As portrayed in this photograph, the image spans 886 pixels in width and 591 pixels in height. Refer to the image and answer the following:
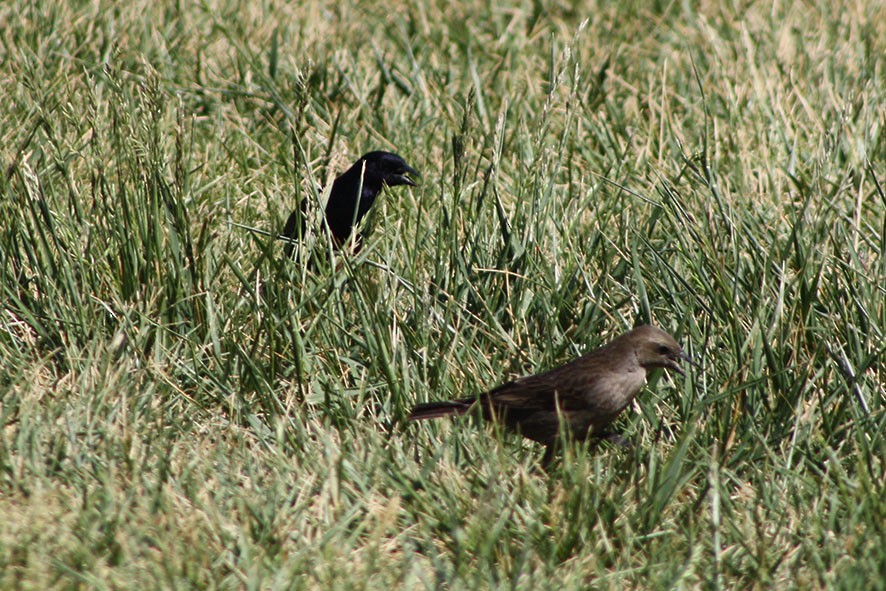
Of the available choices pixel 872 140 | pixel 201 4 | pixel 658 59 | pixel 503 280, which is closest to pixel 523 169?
pixel 503 280

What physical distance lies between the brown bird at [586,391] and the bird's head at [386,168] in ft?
5.11

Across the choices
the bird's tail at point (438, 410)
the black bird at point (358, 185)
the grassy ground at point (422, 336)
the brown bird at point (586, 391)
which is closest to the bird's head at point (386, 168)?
the black bird at point (358, 185)

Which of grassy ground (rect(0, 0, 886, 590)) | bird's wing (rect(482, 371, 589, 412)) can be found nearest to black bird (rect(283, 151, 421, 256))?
grassy ground (rect(0, 0, 886, 590))

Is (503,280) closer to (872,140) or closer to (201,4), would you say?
(872,140)

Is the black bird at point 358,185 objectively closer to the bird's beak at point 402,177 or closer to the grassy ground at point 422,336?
the bird's beak at point 402,177

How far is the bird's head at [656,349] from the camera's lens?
3680mm

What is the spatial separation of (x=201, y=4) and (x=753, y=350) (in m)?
4.05

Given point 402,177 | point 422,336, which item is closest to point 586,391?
point 422,336

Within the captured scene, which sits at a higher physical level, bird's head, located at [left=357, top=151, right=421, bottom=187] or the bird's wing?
bird's head, located at [left=357, top=151, right=421, bottom=187]

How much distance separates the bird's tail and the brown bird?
3.3 inches

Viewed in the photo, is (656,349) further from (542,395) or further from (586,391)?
(542,395)

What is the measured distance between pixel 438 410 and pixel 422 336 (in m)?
0.43

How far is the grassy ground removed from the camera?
3.00m

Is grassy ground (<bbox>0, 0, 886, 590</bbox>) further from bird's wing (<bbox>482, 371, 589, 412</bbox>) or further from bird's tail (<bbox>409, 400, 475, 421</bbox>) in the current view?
bird's wing (<bbox>482, 371, 589, 412</bbox>)
